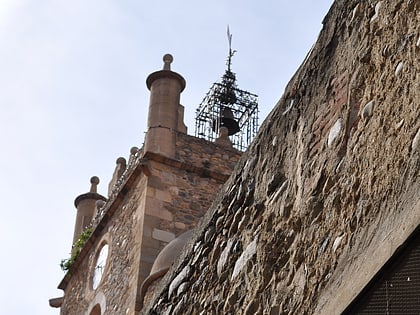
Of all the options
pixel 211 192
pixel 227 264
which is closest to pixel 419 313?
pixel 227 264

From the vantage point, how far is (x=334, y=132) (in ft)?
13.0

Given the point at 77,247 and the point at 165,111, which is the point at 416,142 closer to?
the point at 165,111

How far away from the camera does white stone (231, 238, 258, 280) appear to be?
445 centimetres

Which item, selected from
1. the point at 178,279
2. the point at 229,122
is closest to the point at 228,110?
the point at 229,122

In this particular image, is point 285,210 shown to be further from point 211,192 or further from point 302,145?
point 211,192

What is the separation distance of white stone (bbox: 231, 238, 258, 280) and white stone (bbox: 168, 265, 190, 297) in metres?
0.70

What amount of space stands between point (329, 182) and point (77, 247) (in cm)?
1620

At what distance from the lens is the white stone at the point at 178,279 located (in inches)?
208

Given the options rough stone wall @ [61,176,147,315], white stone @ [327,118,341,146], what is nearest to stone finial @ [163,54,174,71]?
rough stone wall @ [61,176,147,315]

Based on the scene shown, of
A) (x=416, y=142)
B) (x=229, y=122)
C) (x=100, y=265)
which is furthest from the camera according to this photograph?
(x=229, y=122)

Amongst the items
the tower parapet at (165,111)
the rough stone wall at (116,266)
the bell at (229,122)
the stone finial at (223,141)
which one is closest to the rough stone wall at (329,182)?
the rough stone wall at (116,266)

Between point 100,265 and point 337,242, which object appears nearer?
point 337,242

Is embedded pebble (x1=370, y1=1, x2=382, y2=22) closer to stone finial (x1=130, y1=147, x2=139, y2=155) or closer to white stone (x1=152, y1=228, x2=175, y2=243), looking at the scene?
white stone (x1=152, y1=228, x2=175, y2=243)

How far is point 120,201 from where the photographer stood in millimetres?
18297
